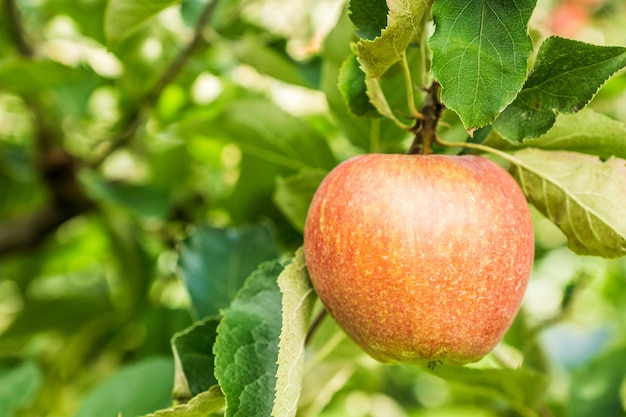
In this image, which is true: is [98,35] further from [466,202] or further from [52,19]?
[466,202]

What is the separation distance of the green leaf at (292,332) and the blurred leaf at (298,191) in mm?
129

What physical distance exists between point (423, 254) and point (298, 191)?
26 centimetres

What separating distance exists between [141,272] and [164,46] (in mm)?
401

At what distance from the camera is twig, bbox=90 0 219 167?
0.99m

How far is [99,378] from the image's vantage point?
4.49 ft

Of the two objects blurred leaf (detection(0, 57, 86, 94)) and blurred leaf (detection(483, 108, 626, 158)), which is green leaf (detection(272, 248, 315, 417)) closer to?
blurred leaf (detection(483, 108, 626, 158))

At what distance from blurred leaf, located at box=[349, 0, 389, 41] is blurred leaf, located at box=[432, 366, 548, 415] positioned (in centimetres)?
36

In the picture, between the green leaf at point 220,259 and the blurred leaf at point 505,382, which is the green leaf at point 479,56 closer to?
the blurred leaf at point 505,382

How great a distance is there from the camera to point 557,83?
0.49 m

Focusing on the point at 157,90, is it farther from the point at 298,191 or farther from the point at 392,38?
the point at 392,38

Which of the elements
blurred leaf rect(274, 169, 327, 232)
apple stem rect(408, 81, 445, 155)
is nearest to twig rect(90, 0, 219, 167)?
blurred leaf rect(274, 169, 327, 232)

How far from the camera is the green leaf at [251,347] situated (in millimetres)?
480

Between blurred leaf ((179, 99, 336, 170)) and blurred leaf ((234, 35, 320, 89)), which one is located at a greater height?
blurred leaf ((234, 35, 320, 89))

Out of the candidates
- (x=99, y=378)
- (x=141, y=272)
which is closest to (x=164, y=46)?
(x=141, y=272)
